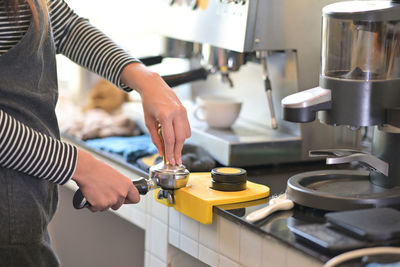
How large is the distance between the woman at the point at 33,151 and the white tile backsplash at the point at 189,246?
0.22 m

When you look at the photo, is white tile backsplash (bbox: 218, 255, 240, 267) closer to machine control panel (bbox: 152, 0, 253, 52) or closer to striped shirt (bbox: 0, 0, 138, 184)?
striped shirt (bbox: 0, 0, 138, 184)

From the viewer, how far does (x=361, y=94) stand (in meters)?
1.17

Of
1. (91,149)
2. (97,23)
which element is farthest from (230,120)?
(97,23)

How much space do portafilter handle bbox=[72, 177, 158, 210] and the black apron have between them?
61 mm

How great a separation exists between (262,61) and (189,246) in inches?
18.7

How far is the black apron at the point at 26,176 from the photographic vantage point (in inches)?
42.1

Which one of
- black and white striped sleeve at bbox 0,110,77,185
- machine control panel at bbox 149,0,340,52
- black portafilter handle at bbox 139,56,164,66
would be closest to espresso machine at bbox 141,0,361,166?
machine control panel at bbox 149,0,340,52

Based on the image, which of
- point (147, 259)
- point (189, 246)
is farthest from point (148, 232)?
point (189, 246)

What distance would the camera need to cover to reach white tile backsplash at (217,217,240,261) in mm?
1190

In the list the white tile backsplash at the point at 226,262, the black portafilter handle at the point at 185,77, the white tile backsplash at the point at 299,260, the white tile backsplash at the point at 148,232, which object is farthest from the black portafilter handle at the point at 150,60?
the white tile backsplash at the point at 299,260

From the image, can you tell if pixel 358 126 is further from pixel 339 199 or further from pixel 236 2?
pixel 236 2

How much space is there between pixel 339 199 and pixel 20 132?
53 cm

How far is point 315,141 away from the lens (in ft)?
5.21

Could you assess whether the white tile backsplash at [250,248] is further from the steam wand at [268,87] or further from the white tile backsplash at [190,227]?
the steam wand at [268,87]
